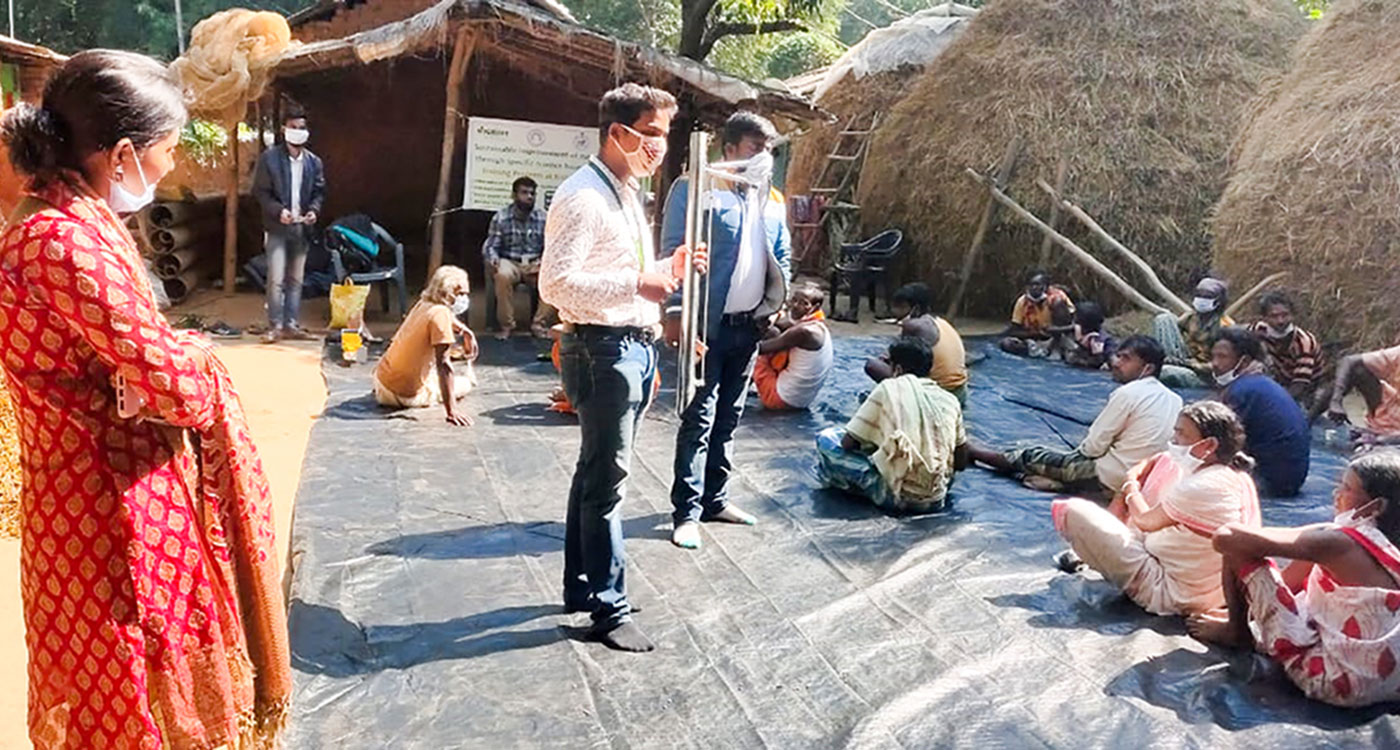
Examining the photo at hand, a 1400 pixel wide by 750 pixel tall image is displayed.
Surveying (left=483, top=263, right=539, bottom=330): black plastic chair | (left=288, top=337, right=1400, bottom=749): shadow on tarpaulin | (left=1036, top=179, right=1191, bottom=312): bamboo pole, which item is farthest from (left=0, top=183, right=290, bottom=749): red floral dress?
(left=1036, top=179, right=1191, bottom=312): bamboo pole

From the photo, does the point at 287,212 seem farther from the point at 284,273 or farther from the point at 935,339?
the point at 935,339

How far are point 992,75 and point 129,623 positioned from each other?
1201 centimetres

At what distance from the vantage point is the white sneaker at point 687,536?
13.7 ft

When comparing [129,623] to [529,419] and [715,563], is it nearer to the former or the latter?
[715,563]

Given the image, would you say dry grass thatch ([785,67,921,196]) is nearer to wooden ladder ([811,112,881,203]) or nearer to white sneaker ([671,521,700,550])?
wooden ladder ([811,112,881,203])

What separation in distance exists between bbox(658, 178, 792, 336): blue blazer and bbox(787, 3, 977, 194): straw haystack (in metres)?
9.69

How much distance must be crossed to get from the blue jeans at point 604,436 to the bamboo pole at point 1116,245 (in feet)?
24.1

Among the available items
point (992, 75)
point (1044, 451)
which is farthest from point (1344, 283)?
point (992, 75)

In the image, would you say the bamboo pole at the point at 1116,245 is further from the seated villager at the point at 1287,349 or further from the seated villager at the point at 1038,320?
the seated villager at the point at 1287,349

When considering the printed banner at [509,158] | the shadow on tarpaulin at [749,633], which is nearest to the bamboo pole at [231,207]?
the printed banner at [509,158]

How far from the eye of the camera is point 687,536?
13.7 feet

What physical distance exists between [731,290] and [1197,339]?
5.47m

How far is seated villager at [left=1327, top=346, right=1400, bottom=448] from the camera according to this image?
5918 mm

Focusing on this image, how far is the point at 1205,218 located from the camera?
11.1 metres
